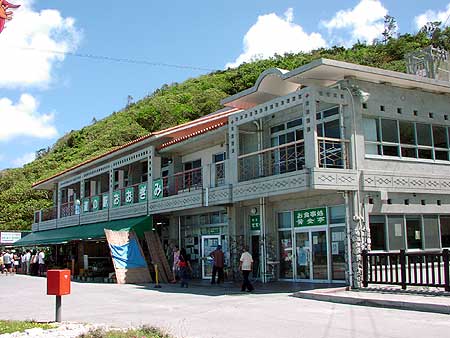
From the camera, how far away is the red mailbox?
36.7ft

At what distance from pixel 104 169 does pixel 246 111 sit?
1333cm

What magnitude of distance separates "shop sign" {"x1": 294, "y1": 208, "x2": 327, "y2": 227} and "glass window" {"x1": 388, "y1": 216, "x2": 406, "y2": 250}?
2.18m

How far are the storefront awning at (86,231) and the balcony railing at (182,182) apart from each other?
1.65 metres

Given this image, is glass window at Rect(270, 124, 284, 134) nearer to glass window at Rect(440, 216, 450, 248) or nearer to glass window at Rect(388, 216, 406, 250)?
glass window at Rect(388, 216, 406, 250)

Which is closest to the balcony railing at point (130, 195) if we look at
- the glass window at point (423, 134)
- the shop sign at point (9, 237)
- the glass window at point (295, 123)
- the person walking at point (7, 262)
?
the glass window at point (295, 123)

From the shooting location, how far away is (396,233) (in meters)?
19.0

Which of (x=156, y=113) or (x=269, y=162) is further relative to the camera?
(x=156, y=113)

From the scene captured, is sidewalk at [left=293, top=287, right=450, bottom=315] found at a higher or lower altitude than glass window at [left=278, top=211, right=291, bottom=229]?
lower

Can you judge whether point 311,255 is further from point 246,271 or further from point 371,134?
point 371,134

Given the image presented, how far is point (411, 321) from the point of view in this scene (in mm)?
10984

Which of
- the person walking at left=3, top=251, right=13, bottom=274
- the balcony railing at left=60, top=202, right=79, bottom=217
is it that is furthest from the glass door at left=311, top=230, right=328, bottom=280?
the person walking at left=3, top=251, right=13, bottom=274

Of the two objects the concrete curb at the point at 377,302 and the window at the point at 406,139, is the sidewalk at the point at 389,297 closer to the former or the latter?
the concrete curb at the point at 377,302

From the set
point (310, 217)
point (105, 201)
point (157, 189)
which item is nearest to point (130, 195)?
point (157, 189)

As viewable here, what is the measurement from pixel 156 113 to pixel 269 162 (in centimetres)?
4928
